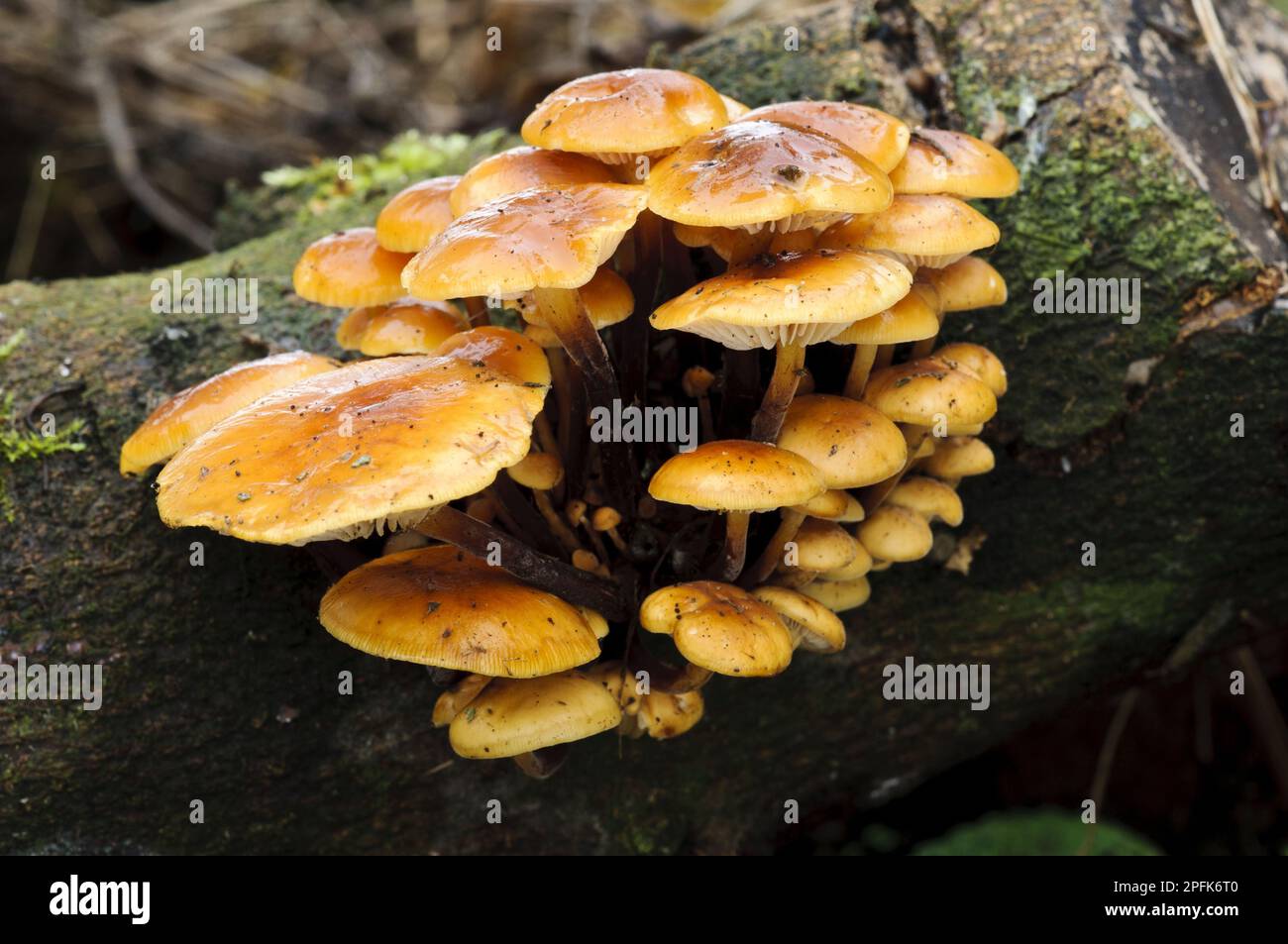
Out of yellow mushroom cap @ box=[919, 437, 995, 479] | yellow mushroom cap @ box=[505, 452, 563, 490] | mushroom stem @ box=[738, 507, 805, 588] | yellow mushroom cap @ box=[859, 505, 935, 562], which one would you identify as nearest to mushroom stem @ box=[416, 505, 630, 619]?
yellow mushroom cap @ box=[505, 452, 563, 490]

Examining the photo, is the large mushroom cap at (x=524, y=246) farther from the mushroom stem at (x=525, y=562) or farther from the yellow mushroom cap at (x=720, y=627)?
the yellow mushroom cap at (x=720, y=627)

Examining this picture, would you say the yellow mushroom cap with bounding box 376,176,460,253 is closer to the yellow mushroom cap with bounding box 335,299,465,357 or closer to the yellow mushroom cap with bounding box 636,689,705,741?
the yellow mushroom cap with bounding box 335,299,465,357

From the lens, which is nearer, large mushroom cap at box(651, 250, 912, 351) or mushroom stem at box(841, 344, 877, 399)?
large mushroom cap at box(651, 250, 912, 351)

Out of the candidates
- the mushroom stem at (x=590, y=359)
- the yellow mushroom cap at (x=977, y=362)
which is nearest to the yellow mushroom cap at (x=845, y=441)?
the yellow mushroom cap at (x=977, y=362)
